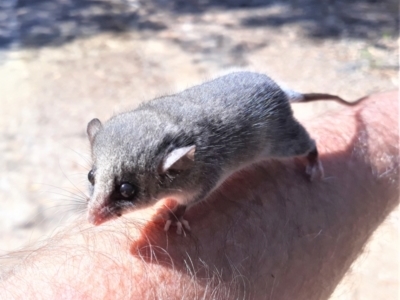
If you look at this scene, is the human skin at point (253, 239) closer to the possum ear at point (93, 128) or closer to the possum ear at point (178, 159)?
the possum ear at point (178, 159)

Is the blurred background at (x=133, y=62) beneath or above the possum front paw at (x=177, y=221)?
beneath

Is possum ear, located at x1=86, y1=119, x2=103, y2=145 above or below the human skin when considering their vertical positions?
above

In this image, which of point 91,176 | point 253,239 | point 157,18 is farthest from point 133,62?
point 253,239

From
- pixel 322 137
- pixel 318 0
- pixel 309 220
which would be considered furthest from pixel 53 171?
pixel 318 0

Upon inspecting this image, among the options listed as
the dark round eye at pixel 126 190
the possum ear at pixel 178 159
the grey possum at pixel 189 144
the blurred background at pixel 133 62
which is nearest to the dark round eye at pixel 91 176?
the grey possum at pixel 189 144

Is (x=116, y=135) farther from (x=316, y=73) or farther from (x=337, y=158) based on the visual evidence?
(x=316, y=73)

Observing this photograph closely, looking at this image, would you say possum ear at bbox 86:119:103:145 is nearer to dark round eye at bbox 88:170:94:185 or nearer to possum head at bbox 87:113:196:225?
possum head at bbox 87:113:196:225

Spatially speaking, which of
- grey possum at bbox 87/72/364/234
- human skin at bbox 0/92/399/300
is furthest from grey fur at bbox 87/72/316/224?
human skin at bbox 0/92/399/300

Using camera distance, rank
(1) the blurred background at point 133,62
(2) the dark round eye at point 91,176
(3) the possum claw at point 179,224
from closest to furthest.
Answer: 1. (3) the possum claw at point 179,224
2. (2) the dark round eye at point 91,176
3. (1) the blurred background at point 133,62
